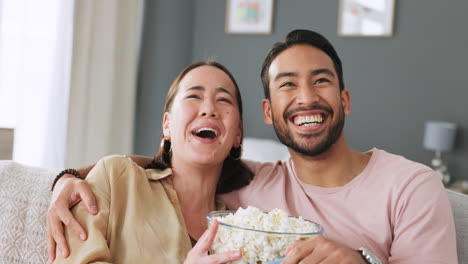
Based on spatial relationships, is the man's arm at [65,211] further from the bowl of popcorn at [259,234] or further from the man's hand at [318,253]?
the man's hand at [318,253]

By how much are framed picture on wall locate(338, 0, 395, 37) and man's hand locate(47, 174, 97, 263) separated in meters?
3.58

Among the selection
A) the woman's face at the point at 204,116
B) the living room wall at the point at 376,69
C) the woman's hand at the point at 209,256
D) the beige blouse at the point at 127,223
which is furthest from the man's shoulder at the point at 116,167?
the living room wall at the point at 376,69

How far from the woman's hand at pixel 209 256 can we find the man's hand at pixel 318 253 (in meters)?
0.11

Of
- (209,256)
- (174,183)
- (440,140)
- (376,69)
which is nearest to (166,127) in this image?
(174,183)

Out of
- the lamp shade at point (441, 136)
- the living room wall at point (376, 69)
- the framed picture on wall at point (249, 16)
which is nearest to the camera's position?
the lamp shade at point (441, 136)

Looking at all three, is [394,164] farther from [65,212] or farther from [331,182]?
[65,212]

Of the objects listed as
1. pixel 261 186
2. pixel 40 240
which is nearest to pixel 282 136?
pixel 261 186

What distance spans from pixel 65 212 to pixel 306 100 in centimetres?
82

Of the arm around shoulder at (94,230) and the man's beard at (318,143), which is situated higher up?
the man's beard at (318,143)

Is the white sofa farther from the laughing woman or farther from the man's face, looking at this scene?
the man's face

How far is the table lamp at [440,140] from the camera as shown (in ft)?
12.8

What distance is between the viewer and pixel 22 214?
144 centimetres

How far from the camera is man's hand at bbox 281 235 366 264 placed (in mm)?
1006

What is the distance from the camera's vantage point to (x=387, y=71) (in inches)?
170
